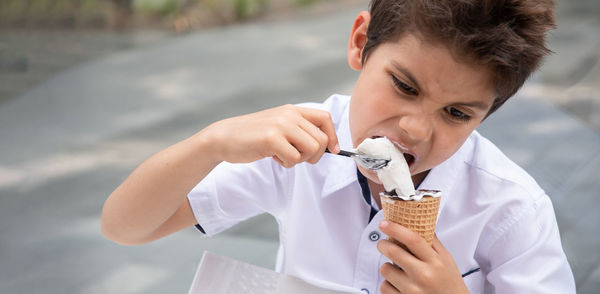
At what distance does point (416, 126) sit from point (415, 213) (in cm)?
12

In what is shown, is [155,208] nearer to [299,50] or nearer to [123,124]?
[123,124]

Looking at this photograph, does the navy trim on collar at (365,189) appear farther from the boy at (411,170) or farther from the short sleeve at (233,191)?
the short sleeve at (233,191)

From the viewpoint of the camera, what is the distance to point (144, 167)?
954 mm

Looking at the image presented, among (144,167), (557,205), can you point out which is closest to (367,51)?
(144,167)

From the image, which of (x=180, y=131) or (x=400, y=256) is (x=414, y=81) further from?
(x=180, y=131)

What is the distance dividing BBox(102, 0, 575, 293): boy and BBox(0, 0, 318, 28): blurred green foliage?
111 inches

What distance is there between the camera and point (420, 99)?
84 cm

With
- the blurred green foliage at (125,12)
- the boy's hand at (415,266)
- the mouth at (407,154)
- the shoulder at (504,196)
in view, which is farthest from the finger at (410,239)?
the blurred green foliage at (125,12)

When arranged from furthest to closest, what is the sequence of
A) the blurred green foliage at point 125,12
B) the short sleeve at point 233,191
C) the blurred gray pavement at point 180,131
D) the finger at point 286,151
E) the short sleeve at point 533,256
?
1. the blurred green foliage at point 125,12
2. the blurred gray pavement at point 180,131
3. the short sleeve at point 233,191
4. the short sleeve at point 533,256
5. the finger at point 286,151

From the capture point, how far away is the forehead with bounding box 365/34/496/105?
2.69ft

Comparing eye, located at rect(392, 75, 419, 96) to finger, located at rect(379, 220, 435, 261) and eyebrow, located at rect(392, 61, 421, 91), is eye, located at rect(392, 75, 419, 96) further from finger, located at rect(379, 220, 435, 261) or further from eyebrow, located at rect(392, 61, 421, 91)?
finger, located at rect(379, 220, 435, 261)

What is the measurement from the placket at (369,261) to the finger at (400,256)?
162mm

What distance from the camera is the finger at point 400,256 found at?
831 mm

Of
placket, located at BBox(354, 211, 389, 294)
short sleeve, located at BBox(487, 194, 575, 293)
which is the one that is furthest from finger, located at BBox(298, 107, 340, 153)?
short sleeve, located at BBox(487, 194, 575, 293)
